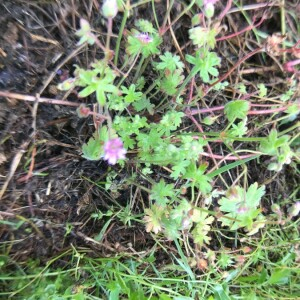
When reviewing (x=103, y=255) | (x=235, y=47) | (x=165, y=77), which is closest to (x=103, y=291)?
(x=103, y=255)

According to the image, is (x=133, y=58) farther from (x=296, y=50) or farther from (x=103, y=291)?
(x=103, y=291)

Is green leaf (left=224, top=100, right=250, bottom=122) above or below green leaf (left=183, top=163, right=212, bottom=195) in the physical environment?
above

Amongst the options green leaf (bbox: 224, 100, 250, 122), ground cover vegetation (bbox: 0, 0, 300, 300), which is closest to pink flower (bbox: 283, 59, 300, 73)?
ground cover vegetation (bbox: 0, 0, 300, 300)

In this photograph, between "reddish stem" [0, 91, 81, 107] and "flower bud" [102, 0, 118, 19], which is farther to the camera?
"reddish stem" [0, 91, 81, 107]

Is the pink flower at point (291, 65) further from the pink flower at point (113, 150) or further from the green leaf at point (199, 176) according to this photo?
the pink flower at point (113, 150)

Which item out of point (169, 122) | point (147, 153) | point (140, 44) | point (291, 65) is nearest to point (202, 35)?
point (140, 44)

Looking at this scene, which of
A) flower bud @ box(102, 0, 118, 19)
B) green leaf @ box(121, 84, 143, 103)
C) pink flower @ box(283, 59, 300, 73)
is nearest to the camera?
flower bud @ box(102, 0, 118, 19)

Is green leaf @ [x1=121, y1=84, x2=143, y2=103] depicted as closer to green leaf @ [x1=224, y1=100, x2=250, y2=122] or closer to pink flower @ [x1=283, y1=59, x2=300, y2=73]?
green leaf @ [x1=224, y1=100, x2=250, y2=122]

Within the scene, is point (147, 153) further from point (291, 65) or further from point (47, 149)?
point (291, 65)

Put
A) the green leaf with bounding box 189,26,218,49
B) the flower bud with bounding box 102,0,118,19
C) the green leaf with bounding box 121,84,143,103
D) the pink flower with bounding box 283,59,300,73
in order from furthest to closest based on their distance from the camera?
the pink flower with bounding box 283,59,300,73, the green leaf with bounding box 121,84,143,103, the green leaf with bounding box 189,26,218,49, the flower bud with bounding box 102,0,118,19
